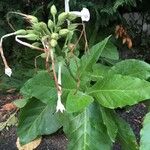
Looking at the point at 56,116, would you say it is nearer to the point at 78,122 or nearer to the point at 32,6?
the point at 78,122

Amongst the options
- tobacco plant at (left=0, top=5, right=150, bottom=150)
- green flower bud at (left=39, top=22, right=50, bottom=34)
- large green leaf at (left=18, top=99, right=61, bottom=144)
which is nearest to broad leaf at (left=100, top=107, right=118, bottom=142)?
tobacco plant at (left=0, top=5, right=150, bottom=150)

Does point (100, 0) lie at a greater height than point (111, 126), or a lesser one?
greater

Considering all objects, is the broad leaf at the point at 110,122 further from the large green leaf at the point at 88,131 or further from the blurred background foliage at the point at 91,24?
the blurred background foliage at the point at 91,24

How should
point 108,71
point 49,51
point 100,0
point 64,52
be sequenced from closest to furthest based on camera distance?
1. point 49,51
2. point 64,52
3. point 108,71
4. point 100,0

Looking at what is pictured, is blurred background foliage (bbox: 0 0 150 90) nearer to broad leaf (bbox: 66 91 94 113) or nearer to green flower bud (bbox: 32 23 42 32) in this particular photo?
broad leaf (bbox: 66 91 94 113)

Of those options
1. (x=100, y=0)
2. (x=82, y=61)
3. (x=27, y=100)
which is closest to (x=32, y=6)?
(x=100, y=0)
